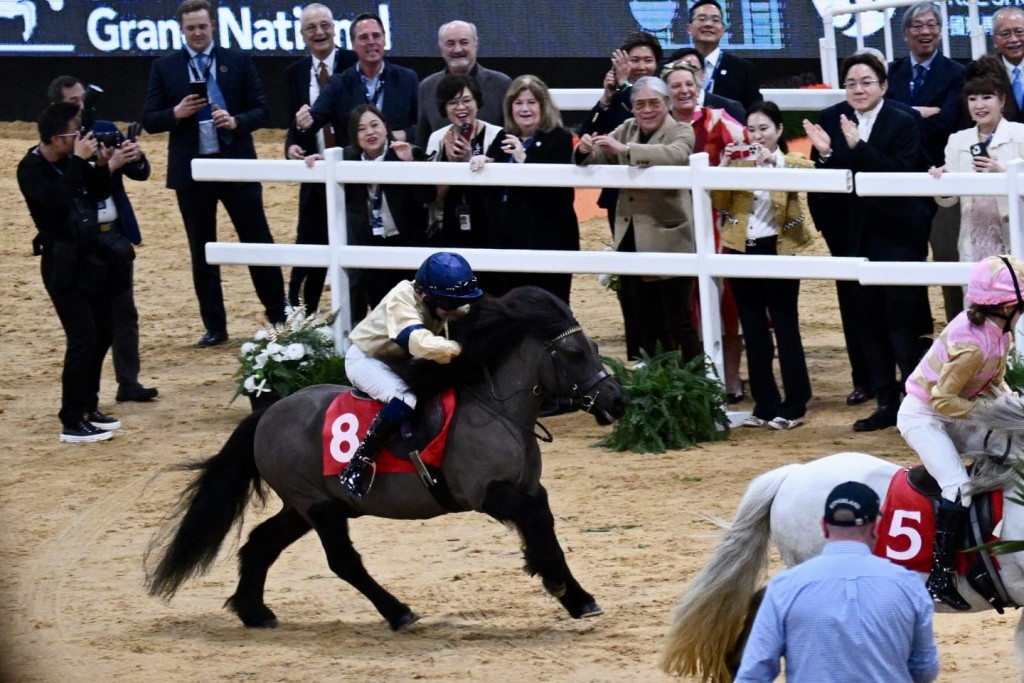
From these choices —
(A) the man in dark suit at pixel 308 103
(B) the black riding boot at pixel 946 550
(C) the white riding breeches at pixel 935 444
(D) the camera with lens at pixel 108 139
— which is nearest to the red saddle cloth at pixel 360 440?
(C) the white riding breeches at pixel 935 444

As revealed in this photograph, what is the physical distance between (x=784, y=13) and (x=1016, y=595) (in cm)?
1123

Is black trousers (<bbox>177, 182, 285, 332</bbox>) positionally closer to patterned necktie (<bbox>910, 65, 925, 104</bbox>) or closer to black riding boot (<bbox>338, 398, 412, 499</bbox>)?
patterned necktie (<bbox>910, 65, 925, 104</bbox>)

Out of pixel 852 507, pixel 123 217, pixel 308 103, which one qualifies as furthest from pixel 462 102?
pixel 852 507

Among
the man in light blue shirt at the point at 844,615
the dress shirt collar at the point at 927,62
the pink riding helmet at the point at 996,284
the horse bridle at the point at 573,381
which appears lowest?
the man in light blue shirt at the point at 844,615

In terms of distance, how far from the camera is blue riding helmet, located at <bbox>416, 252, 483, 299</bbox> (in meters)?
7.86

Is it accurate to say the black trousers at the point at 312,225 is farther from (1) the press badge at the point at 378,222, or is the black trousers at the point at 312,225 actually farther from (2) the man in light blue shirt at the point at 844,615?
(2) the man in light blue shirt at the point at 844,615

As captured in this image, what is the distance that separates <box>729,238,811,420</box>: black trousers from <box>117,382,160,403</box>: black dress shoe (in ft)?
15.0

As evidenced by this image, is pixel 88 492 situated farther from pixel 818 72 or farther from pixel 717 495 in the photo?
pixel 818 72

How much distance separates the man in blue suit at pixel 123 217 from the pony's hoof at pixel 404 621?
15.7 ft

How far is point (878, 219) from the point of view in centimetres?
1101

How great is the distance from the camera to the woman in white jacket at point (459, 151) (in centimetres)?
1138

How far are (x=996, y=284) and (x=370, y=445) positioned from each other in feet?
9.67

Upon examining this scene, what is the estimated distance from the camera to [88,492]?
1079cm

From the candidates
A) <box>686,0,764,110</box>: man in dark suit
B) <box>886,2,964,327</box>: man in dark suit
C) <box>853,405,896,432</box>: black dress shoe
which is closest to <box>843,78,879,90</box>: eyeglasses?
<box>886,2,964,327</box>: man in dark suit
